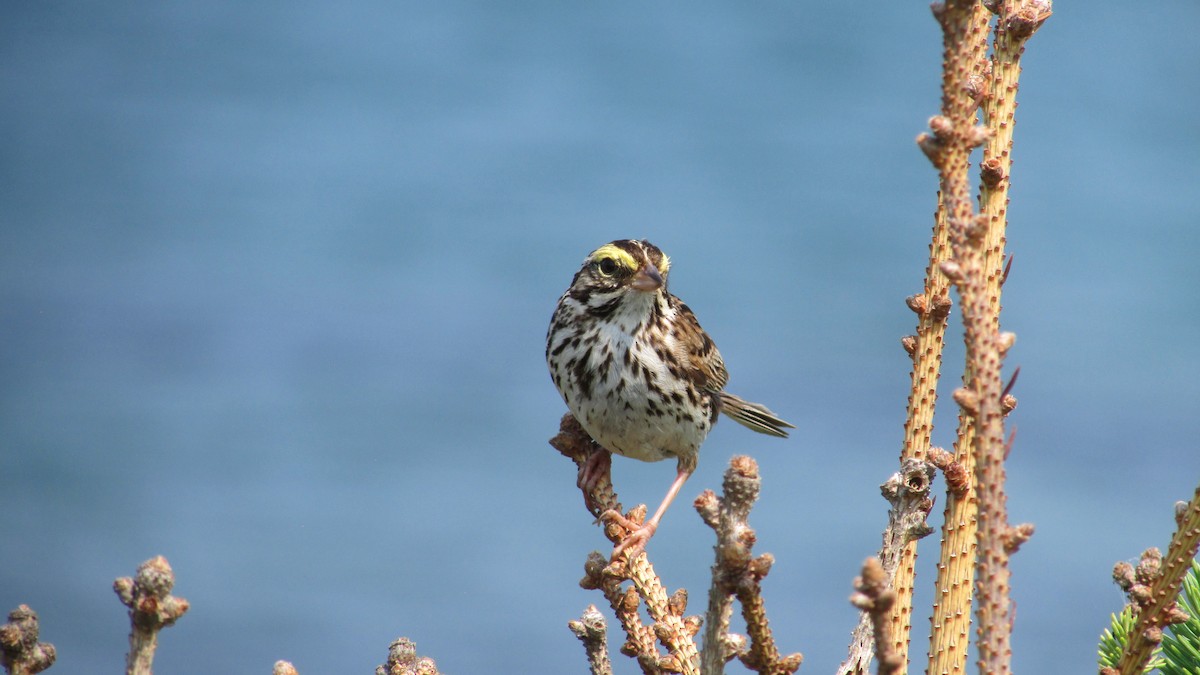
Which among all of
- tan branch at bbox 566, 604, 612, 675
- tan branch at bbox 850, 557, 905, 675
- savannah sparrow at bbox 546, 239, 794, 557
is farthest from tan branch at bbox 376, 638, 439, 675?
savannah sparrow at bbox 546, 239, 794, 557

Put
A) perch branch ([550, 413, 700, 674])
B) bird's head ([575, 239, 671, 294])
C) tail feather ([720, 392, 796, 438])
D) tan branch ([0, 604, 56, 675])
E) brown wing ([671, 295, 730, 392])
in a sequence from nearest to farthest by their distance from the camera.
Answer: tan branch ([0, 604, 56, 675])
perch branch ([550, 413, 700, 674])
bird's head ([575, 239, 671, 294])
brown wing ([671, 295, 730, 392])
tail feather ([720, 392, 796, 438])

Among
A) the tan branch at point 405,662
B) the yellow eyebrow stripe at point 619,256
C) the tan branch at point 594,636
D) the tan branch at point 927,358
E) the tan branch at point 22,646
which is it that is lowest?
the tan branch at point 22,646

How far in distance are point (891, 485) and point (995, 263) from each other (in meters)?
0.69

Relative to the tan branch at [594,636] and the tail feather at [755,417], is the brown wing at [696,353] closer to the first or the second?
the tail feather at [755,417]

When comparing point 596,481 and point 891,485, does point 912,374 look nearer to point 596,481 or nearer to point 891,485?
point 891,485

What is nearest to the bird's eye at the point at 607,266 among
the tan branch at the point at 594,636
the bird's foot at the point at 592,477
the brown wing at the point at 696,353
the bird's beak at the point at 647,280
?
the bird's beak at the point at 647,280

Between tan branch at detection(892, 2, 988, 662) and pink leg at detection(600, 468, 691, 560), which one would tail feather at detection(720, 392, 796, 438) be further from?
tan branch at detection(892, 2, 988, 662)

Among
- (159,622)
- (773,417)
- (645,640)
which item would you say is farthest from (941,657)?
(773,417)

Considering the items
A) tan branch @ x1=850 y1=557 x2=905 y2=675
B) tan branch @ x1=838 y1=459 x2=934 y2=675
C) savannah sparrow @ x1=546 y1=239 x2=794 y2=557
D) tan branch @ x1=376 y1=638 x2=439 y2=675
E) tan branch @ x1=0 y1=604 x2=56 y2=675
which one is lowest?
tan branch @ x1=0 y1=604 x2=56 y2=675

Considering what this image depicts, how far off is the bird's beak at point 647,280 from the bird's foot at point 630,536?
127 cm

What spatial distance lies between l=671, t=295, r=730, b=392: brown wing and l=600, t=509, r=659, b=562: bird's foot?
1305mm

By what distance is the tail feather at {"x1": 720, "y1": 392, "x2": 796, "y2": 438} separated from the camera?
6508 millimetres

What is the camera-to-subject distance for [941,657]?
9.52 ft

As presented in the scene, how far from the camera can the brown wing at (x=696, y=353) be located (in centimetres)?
575
